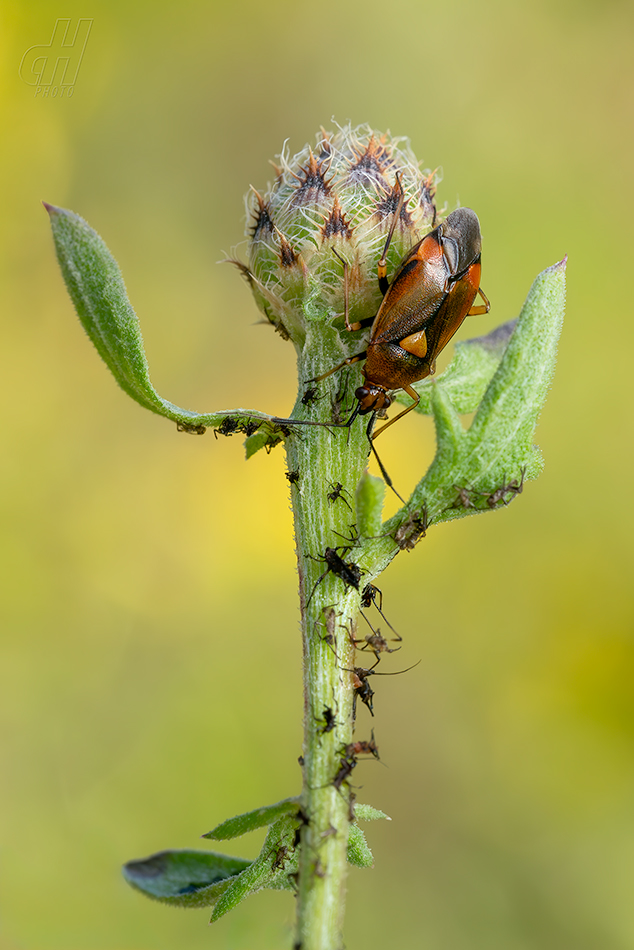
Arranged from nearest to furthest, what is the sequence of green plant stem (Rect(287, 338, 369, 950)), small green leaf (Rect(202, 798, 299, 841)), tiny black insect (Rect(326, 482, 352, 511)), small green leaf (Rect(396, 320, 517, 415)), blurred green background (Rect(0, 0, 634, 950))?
green plant stem (Rect(287, 338, 369, 950)) < small green leaf (Rect(202, 798, 299, 841)) < tiny black insect (Rect(326, 482, 352, 511)) < small green leaf (Rect(396, 320, 517, 415)) < blurred green background (Rect(0, 0, 634, 950))

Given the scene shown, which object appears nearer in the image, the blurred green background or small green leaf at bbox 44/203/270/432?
small green leaf at bbox 44/203/270/432

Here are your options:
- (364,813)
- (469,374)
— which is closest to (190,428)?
(469,374)

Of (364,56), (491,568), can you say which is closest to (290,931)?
(491,568)

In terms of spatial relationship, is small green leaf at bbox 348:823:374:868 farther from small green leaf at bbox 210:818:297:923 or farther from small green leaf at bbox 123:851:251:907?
small green leaf at bbox 123:851:251:907

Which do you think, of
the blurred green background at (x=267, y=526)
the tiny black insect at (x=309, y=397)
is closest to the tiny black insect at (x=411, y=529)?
the tiny black insect at (x=309, y=397)

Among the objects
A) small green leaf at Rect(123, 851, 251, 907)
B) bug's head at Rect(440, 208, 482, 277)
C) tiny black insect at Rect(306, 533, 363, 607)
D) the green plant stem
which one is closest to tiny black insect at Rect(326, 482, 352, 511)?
the green plant stem
